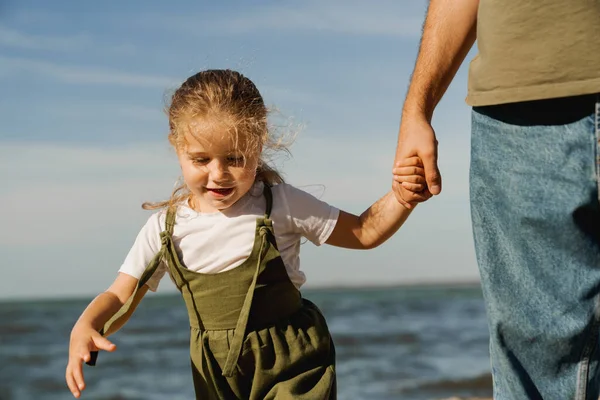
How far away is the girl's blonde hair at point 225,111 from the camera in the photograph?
9.18 ft

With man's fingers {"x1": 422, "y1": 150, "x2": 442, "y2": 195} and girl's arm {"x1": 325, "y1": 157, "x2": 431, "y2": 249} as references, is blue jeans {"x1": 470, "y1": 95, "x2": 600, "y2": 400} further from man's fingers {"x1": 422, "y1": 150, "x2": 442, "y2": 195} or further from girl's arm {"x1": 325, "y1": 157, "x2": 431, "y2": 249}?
girl's arm {"x1": 325, "y1": 157, "x2": 431, "y2": 249}

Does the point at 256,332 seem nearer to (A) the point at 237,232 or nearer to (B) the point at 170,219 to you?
(A) the point at 237,232

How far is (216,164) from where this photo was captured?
108 inches

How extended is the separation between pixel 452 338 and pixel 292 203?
413 inches

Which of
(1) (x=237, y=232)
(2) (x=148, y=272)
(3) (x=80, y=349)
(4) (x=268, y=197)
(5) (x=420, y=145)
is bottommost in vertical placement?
(3) (x=80, y=349)

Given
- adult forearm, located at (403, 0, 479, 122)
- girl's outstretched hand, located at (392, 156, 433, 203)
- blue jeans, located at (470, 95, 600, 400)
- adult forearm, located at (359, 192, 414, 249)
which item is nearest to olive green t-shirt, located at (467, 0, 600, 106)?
blue jeans, located at (470, 95, 600, 400)

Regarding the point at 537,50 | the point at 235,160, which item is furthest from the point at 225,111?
the point at 537,50

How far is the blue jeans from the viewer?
1.93m

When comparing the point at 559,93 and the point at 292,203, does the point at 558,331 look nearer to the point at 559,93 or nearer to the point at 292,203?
the point at 559,93

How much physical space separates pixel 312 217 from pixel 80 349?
2.95 feet

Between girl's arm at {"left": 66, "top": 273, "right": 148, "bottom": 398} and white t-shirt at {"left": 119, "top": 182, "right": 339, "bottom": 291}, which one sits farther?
white t-shirt at {"left": 119, "top": 182, "right": 339, "bottom": 291}

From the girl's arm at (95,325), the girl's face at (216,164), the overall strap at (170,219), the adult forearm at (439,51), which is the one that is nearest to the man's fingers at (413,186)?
the adult forearm at (439,51)

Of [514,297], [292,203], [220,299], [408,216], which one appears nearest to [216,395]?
[220,299]

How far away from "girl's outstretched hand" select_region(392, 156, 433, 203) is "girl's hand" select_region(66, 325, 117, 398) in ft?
3.47
